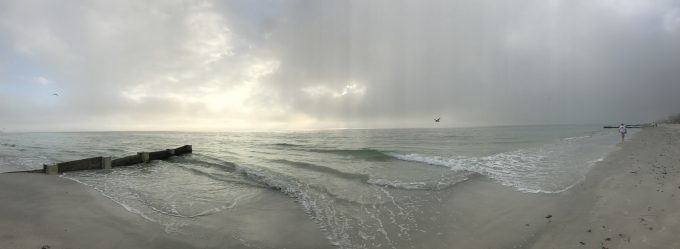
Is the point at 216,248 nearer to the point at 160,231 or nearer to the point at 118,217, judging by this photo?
the point at 160,231

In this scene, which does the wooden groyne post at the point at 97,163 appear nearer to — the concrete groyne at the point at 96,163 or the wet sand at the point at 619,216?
the concrete groyne at the point at 96,163

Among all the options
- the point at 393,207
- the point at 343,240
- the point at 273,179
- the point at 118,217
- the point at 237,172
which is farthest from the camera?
the point at 237,172

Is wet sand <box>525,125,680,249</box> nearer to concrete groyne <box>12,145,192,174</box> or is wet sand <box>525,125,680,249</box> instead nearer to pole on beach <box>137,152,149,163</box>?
concrete groyne <box>12,145,192,174</box>

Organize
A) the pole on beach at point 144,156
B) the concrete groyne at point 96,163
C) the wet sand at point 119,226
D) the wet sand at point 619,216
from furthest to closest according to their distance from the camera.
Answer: the pole on beach at point 144,156 → the concrete groyne at point 96,163 → the wet sand at point 119,226 → the wet sand at point 619,216

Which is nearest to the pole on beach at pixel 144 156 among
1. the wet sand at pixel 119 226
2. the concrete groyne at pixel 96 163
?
the concrete groyne at pixel 96 163

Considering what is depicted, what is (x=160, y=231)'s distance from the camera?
8.68m

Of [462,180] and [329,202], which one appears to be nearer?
[329,202]

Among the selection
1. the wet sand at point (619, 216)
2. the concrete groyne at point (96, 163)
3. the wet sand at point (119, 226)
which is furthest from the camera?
the concrete groyne at point (96, 163)

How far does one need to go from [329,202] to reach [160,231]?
5.73m

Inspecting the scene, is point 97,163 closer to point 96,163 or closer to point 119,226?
point 96,163

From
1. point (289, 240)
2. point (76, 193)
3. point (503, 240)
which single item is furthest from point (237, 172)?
point (503, 240)

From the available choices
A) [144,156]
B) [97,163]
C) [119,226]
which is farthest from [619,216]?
[144,156]

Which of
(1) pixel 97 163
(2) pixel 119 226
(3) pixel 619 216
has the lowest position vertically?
(2) pixel 119 226

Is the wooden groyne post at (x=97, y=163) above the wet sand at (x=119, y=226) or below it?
above
